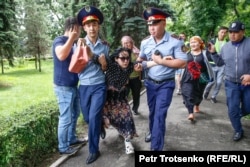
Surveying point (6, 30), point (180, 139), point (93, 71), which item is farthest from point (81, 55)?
point (6, 30)

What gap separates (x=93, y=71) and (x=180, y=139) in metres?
2.31

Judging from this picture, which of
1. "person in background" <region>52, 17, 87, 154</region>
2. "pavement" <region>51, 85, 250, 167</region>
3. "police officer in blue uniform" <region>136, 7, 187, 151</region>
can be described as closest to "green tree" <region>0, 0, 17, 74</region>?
"pavement" <region>51, 85, 250, 167</region>

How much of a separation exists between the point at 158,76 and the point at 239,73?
5.66 feet

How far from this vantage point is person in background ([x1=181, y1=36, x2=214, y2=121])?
6.94 metres

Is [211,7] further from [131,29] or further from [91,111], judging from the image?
[91,111]

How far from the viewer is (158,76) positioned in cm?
461

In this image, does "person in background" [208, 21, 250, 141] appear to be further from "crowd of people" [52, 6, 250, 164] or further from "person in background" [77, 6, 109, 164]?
"person in background" [77, 6, 109, 164]

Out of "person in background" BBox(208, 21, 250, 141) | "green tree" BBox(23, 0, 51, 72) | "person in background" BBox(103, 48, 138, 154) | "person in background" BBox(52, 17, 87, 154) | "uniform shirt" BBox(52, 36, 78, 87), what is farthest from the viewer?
"green tree" BBox(23, 0, 51, 72)

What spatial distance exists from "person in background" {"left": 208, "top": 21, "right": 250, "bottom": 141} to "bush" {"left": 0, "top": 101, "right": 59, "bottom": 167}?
336cm

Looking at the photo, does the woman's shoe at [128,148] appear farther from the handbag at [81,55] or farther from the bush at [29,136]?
the handbag at [81,55]

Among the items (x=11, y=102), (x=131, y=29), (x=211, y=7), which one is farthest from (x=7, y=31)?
(x=211, y=7)

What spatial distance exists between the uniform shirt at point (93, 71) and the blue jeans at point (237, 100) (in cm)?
252

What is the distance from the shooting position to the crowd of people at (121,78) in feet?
14.5

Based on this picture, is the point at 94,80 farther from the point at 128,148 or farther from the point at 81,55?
the point at 128,148
